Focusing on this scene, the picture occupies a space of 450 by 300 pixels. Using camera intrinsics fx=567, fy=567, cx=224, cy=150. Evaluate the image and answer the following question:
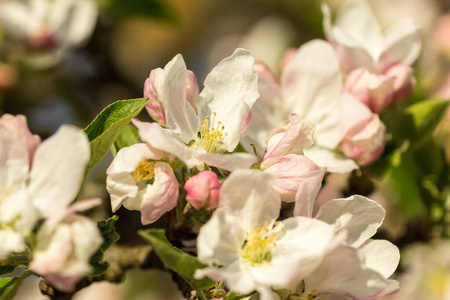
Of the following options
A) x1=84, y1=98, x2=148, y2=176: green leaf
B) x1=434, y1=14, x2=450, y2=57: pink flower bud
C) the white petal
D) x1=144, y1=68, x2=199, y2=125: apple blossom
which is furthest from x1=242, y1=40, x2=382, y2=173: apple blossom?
x1=434, y1=14, x2=450, y2=57: pink flower bud

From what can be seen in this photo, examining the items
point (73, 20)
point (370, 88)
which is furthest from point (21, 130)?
point (73, 20)

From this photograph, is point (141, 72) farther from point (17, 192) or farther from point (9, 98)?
point (17, 192)

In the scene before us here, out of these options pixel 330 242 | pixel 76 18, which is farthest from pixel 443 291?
pixel 76 18

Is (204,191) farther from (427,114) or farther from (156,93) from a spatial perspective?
(427,114)

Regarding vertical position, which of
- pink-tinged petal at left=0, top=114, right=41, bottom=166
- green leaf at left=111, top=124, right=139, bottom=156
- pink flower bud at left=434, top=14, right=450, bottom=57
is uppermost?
pink-tinged petal at left=0, top=114, right=41, bottom=166

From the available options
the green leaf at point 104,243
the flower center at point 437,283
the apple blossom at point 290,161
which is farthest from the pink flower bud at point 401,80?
the flower center at point 437,283

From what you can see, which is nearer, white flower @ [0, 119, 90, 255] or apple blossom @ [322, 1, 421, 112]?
white flower @ [0, 119, 90, 255]

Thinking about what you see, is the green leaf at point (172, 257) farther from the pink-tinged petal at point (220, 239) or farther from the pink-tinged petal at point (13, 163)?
the pink-tinged petal at point (13, 163)

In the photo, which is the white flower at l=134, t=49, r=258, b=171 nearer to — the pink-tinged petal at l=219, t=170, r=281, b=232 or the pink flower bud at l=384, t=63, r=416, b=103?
the pink-tinged petal at l=219, t=170, r=281, b=232
